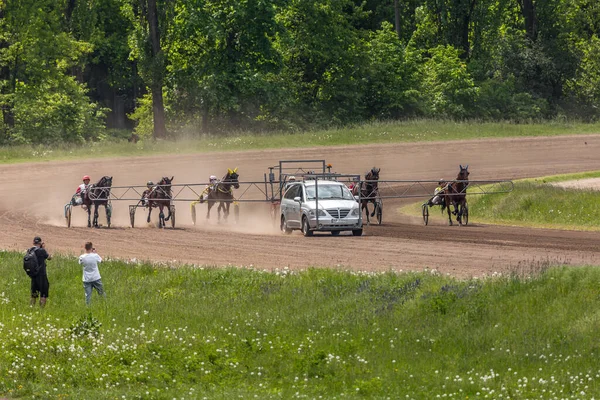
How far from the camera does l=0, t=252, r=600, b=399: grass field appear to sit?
17.2 meters

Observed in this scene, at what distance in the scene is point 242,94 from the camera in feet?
240

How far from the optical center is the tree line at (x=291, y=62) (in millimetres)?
72500

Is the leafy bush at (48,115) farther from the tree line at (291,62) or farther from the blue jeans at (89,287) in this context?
the blue jeans at (89,287)

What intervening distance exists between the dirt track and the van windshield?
56.6 inches

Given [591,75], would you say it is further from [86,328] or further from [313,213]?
[86,328]

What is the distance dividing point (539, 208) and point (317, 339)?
22.2 meters

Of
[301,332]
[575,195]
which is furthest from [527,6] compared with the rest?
[301,332]

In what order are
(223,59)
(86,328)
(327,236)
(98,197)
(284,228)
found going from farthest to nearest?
(223,59) → (98,197) → (284,228) → (327,236) → (86,328)

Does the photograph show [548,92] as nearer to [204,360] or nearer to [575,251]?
[575,251]

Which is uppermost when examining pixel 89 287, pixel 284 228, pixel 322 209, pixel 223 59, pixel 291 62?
pixel 291 62

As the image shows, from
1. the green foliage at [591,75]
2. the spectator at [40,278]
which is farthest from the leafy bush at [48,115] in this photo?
the spectator at [40,278]

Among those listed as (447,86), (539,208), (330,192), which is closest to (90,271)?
(330,192)

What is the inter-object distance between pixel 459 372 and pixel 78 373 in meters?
5.82

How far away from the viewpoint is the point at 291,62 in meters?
80.6
